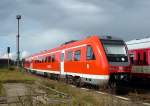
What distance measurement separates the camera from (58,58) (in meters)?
30.9

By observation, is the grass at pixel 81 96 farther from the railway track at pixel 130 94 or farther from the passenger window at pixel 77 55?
the passenger window at pixel 77 55

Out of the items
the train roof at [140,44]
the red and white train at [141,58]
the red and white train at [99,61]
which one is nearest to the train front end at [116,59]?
the red and white train at [99,61]

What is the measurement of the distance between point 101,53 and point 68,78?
7436 millimetres

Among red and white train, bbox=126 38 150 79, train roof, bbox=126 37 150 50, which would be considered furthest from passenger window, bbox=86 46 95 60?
train roof, bbox=126 37 150 50

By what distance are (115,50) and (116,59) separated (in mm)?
730

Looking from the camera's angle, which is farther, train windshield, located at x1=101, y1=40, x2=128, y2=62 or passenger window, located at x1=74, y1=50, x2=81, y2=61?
passenger window, located at x1=74, y1=50, x2=81, y2=61

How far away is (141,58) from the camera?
24.2 metres

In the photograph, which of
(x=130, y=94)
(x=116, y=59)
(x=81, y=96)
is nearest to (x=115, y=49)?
(x=116, y=59)

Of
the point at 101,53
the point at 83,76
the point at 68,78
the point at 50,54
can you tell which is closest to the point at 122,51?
the point at 101,53

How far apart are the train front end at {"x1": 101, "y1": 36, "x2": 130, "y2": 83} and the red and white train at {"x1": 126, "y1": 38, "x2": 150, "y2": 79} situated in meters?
3.34

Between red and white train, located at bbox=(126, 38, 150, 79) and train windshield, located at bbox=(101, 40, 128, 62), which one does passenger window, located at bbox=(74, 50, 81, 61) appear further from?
red and white train, located at bbox=(126, 38, 150, 79)

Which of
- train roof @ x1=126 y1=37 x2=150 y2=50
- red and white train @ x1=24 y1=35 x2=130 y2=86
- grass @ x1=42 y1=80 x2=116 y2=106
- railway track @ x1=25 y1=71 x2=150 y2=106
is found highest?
train roof @ x1=126 y1=37 x2=150 y2=50

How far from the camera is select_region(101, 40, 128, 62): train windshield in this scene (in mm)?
19691

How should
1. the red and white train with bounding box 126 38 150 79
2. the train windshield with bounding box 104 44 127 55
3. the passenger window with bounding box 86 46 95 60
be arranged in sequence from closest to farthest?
the train windshield with bounding box 104 44 127 55, the passenger window with bounding box 86 46 95 60, the red and white train with bounding box 126 38 150 79
